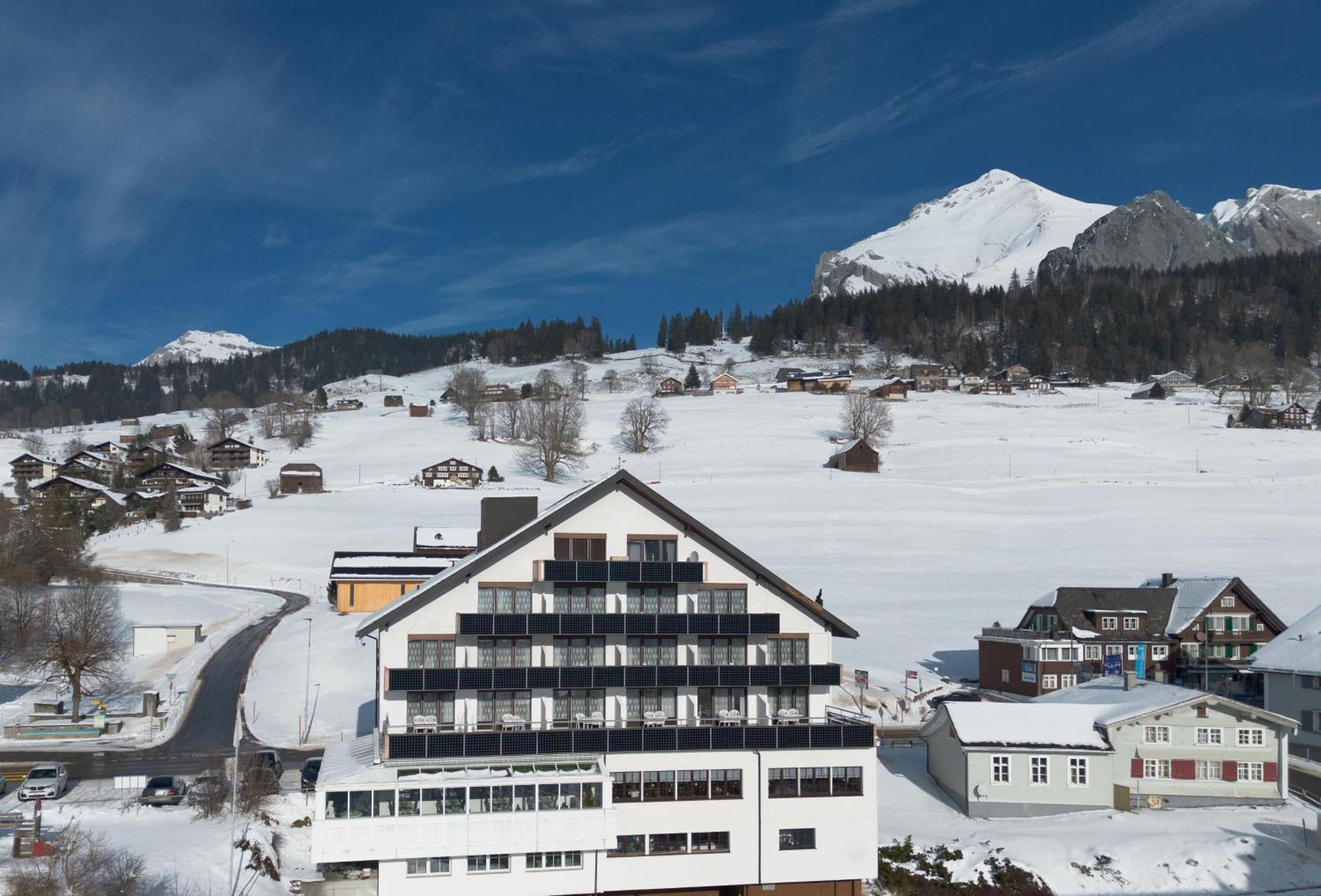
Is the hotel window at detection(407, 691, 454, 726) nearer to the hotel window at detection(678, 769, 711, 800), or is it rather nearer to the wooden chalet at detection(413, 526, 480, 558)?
the hotel window at detection(678, 769, 711, 800)

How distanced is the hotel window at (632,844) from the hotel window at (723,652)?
5.87 metres

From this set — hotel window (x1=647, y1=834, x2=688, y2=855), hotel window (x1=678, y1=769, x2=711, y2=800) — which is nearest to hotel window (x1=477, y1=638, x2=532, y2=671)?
hotel window (x1=678, y1=769, x2=711, y2=800)

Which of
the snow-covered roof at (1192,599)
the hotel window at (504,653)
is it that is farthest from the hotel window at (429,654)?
the snow-covered roof at (1192,599)

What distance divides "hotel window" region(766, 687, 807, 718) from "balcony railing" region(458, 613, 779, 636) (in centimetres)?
197

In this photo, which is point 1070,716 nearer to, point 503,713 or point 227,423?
point 503,713

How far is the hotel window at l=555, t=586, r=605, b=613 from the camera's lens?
33.9 m

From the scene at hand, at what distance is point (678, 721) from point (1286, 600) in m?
58.5

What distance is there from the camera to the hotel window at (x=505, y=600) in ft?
110

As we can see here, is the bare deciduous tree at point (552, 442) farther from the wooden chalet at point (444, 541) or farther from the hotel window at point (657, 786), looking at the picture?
the hotel window at point (657, 786)

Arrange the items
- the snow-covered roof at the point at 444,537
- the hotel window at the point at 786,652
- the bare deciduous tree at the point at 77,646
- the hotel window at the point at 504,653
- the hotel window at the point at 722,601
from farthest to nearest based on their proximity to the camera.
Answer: the snow-covered roof at the point at 444,537
the bare deciduous tree at the point at 77,646
the hotel window at the point at 786,652
the hotel window at the point at 722,601
the hotel window at the point at 504,653

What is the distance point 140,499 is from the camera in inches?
4988

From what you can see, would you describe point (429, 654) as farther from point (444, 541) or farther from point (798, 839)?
point (444, 541)

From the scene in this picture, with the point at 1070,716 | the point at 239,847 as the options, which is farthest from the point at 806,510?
the point at 239,847

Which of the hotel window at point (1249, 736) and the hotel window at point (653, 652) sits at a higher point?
the hotel window at point (653, 652)
